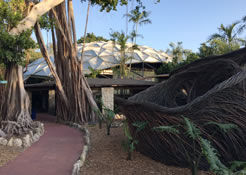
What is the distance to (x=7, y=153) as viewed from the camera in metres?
5.44

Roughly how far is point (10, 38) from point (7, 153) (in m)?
3.35

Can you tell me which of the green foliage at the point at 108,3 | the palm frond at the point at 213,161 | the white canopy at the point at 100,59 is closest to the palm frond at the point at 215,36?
the white canopy at the point at 100,59

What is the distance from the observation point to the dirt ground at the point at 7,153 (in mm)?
4996

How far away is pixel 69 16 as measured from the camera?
1090 centimetres

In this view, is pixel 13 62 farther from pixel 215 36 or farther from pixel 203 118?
pixel 215 36

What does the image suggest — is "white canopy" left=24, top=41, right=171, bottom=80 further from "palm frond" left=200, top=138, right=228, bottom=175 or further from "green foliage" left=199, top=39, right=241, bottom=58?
"palm frond" left=200, top=138, right=228, bottom=175

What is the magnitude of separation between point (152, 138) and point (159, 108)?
2.61ft

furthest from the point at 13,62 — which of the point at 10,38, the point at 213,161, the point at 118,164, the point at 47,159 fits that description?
the point at 213,161

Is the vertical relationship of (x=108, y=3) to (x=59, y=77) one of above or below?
above

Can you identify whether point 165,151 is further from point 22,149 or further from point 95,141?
point 22,149

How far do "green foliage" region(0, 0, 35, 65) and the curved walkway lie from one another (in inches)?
117

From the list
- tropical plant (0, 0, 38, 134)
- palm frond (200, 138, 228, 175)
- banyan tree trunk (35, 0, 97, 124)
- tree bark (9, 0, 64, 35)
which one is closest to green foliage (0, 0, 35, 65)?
tropical plant (0, 0, 38, 134)

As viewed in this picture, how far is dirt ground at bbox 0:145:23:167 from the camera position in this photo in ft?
16.4

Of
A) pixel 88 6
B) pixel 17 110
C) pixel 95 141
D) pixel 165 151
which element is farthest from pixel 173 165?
pixel 88 6
